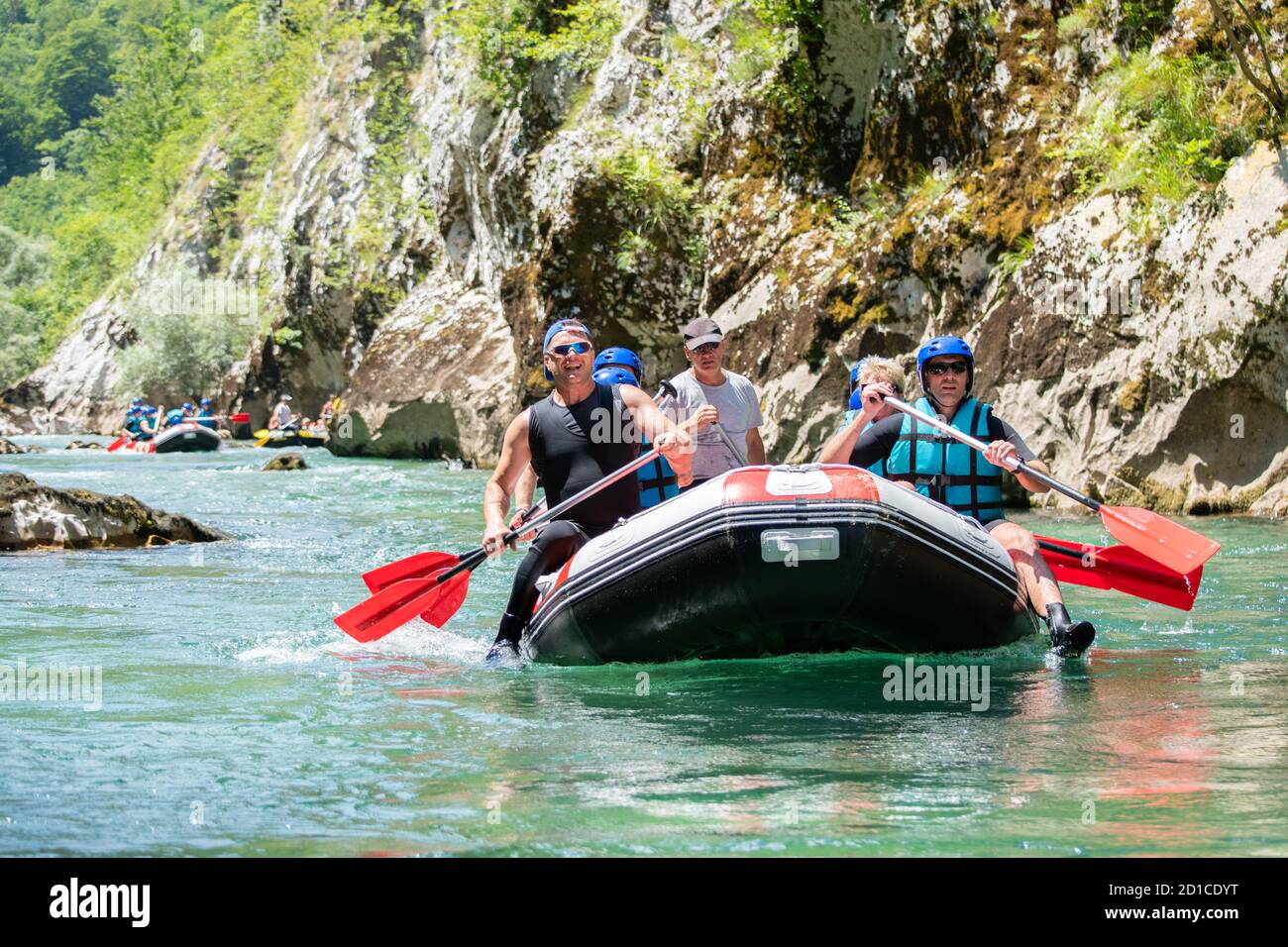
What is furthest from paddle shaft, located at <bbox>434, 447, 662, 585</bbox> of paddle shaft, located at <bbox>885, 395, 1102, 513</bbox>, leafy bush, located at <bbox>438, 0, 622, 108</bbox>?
leafy bush, located at <bbox>438, 0, 622, 108</bbox>

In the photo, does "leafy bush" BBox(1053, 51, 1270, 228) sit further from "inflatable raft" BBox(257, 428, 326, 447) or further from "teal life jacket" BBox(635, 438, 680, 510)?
"inflatable raft" BBox(257, 428, 326, 447)

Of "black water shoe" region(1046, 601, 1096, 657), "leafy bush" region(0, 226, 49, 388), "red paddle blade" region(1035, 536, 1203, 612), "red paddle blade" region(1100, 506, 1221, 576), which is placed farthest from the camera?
"leafy bush" region(0, 226, 49, 388)

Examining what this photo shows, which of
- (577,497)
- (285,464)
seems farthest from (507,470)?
(285,464)

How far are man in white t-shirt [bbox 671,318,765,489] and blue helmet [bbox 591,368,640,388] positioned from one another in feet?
1.00

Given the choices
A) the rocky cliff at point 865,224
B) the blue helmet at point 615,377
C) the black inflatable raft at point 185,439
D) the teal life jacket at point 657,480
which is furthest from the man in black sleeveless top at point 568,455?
the black inflatable raft at point 185,439

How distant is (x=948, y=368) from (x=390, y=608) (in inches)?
→ 114

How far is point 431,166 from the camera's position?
27250 mm

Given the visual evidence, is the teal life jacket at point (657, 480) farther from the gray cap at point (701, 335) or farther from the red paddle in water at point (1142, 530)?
the red paddle in water at point (1142, 530)

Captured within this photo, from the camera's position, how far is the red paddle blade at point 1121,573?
22.6ft

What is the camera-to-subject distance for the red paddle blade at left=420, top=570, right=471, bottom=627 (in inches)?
283

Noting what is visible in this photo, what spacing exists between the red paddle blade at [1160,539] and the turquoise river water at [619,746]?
45 centimetres

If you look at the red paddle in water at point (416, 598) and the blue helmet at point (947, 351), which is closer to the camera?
the blue helmet at point (947, 351)

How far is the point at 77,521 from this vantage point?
11.4 meters
